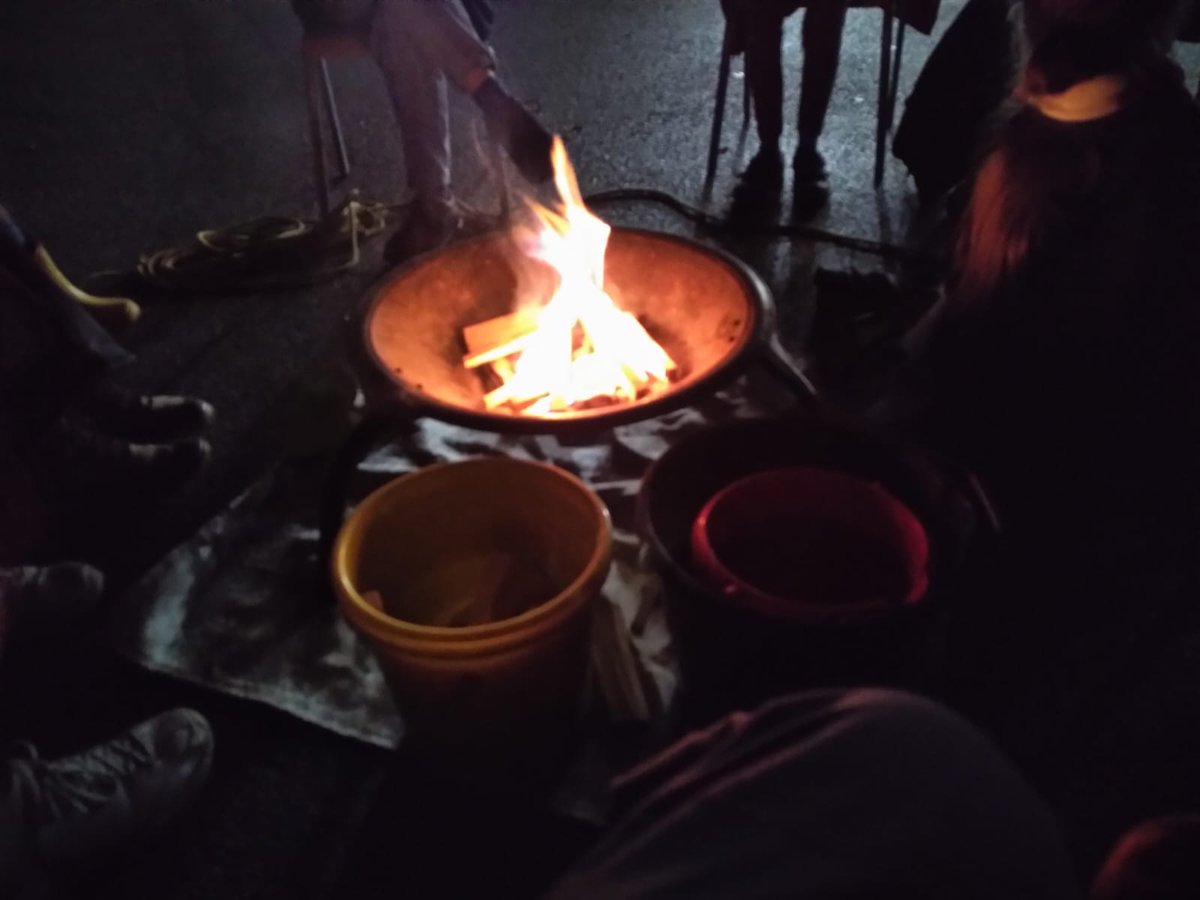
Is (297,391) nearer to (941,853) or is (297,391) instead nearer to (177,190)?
(177,190)

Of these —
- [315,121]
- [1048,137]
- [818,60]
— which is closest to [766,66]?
[818,60]

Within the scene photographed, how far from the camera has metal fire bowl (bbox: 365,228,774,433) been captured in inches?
44.0

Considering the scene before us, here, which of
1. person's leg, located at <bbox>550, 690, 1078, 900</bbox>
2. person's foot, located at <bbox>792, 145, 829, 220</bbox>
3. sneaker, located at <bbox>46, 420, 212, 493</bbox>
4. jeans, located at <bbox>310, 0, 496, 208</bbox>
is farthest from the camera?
person's foot, located at <bbox>792, 145, 829, 220</bbox>

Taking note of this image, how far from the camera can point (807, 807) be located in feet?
1.71

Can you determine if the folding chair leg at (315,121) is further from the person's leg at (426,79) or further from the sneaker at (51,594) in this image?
the sneaker at (51,594)

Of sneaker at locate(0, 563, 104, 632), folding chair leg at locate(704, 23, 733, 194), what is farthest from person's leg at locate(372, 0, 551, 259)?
sneaker at locate(0, 563, 104, 632)

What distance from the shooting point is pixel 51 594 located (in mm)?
1498

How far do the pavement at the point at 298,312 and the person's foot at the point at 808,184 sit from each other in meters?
0.05

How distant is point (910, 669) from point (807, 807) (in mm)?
578

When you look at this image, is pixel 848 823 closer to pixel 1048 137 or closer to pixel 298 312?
pixel 1048 137

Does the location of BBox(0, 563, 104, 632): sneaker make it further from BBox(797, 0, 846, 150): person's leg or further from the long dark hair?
BBox(797, 0, 846, 150): person's leg

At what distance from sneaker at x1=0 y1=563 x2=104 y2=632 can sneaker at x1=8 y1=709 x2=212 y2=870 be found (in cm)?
25

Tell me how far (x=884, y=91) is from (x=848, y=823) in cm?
233

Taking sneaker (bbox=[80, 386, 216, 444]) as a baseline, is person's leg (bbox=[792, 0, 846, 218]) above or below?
above
